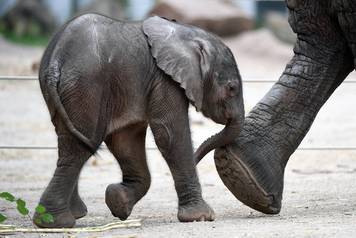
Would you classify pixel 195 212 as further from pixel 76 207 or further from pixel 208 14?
pixel 208 14

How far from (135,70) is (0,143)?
16.3 ft

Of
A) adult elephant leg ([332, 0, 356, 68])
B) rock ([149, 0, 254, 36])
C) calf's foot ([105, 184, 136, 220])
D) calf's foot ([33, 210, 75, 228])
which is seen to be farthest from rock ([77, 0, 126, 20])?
calf's foot ([33, 210, 75, 228])

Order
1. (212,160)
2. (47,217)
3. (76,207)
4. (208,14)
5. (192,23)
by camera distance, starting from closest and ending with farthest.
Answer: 1. (47,217)
2. (76,207)
3. (212,160)
4. (192,23)
5. (208,14)

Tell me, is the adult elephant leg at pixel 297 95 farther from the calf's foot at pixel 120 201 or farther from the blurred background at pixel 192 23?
the blurred background at pixel 192 23

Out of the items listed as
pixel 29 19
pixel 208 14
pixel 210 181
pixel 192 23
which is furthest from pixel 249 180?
pixel 29 19

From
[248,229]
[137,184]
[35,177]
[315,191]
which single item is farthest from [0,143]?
[248,229]

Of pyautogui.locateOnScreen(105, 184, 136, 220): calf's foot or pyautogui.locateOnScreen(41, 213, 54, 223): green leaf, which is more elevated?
pyautogui.locateOnScreen(41, 213, 54, 223): green leaf

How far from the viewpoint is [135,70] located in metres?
5.61

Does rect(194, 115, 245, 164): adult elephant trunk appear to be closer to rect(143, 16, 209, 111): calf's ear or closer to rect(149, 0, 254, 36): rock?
rect(143, 16, 209, 111): calf's ear

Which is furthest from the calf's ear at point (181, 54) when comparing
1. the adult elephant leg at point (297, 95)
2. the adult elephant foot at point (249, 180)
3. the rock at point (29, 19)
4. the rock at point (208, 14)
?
the rock at point (29, 19)

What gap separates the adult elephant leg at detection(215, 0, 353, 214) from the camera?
6.17 meters

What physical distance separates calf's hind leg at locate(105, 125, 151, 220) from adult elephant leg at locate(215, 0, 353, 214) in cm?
54

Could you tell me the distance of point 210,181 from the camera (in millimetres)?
8375

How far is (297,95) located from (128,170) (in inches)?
42.0
